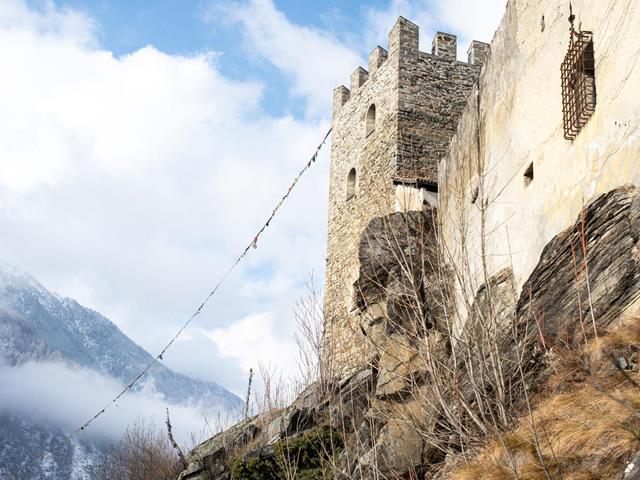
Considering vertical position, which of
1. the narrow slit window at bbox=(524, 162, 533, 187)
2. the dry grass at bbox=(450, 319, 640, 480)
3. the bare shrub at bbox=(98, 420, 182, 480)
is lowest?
the bare shrub at bbox=(98, 420, 182, 480)

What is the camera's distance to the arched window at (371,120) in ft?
68.3

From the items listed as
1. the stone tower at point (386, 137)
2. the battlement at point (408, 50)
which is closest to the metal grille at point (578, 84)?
the stone tower at point (386, 137)

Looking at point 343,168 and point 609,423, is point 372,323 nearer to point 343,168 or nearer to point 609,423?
point 609,423

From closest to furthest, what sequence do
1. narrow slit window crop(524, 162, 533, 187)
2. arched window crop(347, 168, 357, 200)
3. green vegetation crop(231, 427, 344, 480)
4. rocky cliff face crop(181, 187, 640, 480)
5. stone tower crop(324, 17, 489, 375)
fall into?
rocky cliff face crop(181, 187, 640, 480) → narrow slit window crop(524, 162, 533, 187) → green vegetation crop(231, 427, 344, 480) → stone tower crop(324, 17, 489, 375) → arched window crop(347, 168, 357, 200)

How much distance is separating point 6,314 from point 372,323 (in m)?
197

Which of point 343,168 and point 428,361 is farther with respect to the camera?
point 343,168

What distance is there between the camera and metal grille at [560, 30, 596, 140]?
813 centimetres

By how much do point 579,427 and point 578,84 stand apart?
388 centimetres

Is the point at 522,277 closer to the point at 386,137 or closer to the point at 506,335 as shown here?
the point at 506,335

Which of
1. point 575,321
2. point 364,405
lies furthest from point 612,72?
point 364,405

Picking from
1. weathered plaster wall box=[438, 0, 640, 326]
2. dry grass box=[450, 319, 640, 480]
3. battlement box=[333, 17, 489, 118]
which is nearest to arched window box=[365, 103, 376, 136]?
battlement box=[333, 17, 489, 118]

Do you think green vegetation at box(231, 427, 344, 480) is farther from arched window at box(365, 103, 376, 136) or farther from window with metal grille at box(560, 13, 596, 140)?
arched window at box(365, 103, 376, 136)

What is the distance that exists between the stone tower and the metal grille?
923 centimetres

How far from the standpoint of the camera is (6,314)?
195 m
